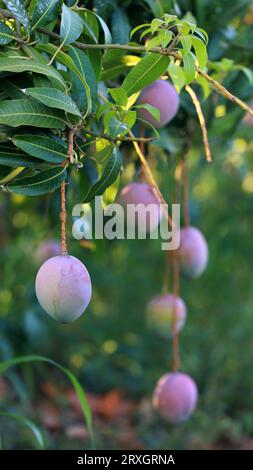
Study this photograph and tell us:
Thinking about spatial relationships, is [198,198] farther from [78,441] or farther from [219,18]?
[219,18]

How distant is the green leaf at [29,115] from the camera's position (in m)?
0.61

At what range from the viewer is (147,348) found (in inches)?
87.5

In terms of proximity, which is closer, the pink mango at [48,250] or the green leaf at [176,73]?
the green leaf at [176,73]

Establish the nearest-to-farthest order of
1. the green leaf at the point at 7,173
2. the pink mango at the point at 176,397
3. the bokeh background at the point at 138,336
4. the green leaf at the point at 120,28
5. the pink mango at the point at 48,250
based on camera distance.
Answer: the green leaf at the point at 7,173
the green leaf at the point at 120,28
the pink mango at the point at 176,397
the pink mango at the point at 48,250
the bokeh background at the point at 138,336

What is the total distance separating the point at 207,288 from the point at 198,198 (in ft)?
1.01

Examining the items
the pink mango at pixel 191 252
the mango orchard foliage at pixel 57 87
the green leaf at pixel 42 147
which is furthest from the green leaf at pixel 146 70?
the pink mango at pixel 191 252

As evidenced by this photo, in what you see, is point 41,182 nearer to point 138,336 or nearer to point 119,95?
point 119,95

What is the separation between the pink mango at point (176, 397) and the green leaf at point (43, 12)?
721mm

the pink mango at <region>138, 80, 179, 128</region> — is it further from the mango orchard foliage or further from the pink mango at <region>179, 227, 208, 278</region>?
the pink mango at <region>179, 227, 208, 278</region>

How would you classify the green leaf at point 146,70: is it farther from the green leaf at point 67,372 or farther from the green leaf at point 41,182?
the green leaf at point 67,372

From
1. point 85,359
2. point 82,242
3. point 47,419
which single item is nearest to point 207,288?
point 85,359

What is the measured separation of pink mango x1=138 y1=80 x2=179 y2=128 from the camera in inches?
33.5

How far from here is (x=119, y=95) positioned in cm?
67

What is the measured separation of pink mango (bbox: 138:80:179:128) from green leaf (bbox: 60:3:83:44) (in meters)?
0.21
